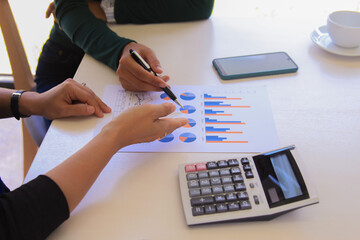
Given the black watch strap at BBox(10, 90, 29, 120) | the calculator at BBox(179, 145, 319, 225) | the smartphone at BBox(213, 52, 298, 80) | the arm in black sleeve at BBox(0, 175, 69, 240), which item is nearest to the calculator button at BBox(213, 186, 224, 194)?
the calculator at BBox(179, 145, 319, 225)

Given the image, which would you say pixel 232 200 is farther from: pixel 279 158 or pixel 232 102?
pixel 232 102

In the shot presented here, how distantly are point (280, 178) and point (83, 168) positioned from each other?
315 mm

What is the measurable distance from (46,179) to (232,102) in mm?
401

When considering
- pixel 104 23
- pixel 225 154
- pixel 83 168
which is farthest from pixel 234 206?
pixel 104 23

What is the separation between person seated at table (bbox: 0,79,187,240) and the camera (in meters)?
0.42

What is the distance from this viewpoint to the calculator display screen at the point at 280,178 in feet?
1.49

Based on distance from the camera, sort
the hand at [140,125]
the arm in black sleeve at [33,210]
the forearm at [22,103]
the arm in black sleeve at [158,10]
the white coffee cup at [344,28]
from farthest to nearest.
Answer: the arm in black sleeve at [158,10] < the white coffee cup at [344,28] < the forearm at [22,103] < the hand at [140,125] < the arm in black sleeve at [33,210]

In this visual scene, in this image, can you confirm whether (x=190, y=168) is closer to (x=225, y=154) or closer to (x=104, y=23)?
(x=225, y=154)

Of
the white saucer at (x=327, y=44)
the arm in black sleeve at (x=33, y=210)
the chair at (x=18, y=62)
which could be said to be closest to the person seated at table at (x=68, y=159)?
the arm in black sleeve at (x=33, y=210)

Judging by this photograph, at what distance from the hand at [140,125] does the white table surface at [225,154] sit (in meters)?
0.04

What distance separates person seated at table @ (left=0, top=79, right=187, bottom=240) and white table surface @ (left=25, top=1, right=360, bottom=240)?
0.10ft

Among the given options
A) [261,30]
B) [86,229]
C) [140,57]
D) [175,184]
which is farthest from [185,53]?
[86,229]

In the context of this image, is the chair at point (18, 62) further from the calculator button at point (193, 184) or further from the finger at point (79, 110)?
the calculator button at point (193, 184)

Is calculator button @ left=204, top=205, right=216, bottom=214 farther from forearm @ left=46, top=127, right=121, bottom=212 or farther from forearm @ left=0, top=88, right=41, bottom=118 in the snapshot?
forearm @ left=0, top=88, right=41, bottom=118
